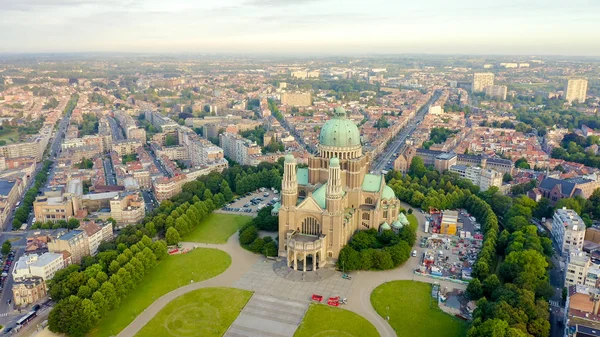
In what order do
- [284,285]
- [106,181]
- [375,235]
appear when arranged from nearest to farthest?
[284,285] → [375,235] → [106,181]

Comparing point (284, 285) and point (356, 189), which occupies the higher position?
point (356, 189)

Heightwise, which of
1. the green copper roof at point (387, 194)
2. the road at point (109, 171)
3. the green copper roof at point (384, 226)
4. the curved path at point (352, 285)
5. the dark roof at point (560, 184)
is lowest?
the curved path at point (352, 285)

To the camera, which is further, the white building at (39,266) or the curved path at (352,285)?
the white building at (39,266)

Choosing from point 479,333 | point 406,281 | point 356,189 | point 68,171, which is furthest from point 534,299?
point 68,171

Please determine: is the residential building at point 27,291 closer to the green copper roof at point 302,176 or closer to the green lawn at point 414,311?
the green copper roof at point 302,176

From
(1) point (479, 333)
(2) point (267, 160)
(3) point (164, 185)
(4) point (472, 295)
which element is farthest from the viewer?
(2) point (267, 160)

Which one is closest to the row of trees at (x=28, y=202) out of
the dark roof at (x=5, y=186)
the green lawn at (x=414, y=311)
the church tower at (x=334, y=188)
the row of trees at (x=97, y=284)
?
the dark roof at (x=5, y=186)

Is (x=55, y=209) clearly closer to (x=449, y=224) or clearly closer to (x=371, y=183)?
(x=371, y=183)

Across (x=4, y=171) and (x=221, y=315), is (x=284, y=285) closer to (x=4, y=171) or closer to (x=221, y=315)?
(x=221, y=315)
